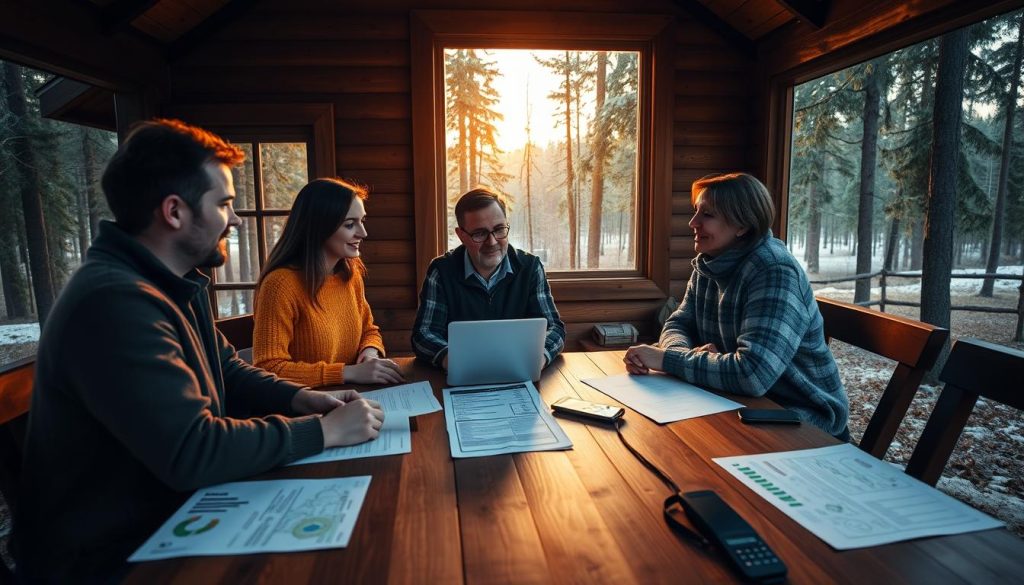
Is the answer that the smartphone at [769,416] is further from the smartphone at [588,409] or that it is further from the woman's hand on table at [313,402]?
the woman's hand on table at [313,402]

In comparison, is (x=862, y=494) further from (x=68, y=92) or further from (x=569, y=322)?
(x=68, y=92)

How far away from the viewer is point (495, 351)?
5.03 feet

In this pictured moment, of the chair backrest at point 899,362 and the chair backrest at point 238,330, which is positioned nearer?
the chair backrest at point 899,362

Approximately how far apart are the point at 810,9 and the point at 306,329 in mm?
2869

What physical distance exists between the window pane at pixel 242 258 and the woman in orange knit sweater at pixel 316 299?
167 cm

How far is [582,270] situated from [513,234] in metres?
0.52

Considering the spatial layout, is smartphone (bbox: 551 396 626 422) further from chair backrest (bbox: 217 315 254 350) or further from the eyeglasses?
chair backrest (bbox: 217 315 254 350)

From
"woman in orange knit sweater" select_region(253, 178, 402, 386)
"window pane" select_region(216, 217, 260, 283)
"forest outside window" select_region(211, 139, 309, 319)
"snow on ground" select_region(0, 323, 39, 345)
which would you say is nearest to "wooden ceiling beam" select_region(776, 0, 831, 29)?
"woman in orange knit sweater" select_region(253, 178, 402, 386)

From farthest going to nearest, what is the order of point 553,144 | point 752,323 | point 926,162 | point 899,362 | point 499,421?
1. point 926,162
2. point 553,144
3. point 752,323
4. point 899,362
5. point 499,421

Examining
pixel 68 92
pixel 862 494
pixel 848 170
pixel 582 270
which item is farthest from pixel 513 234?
pixel 848 170

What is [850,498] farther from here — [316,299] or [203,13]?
[203,13]

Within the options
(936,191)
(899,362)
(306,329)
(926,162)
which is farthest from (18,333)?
(926,162)

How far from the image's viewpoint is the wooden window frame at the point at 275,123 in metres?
3.20

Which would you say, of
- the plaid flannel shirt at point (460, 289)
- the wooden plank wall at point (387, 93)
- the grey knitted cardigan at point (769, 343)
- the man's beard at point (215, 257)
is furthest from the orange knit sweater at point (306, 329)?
the wooden plank wall at point (387, 93)
